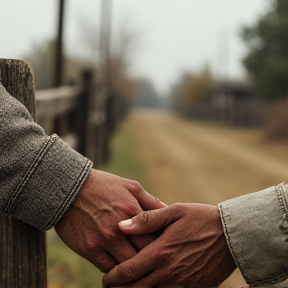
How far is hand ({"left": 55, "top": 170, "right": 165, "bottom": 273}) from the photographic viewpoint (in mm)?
1643

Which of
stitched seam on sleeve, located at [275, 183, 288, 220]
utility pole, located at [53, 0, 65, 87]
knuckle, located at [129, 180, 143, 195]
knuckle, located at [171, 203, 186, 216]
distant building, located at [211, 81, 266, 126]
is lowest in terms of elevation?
distant building, located at [211, 81, 266, 126]

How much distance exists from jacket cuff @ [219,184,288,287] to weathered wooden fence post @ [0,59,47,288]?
0.53 meters

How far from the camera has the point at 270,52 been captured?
30547 millimetres

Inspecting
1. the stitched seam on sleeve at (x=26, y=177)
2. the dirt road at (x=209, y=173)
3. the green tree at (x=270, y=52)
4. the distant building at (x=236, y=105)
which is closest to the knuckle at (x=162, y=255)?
the stitched seam on sleeve at (x=26, y=177)

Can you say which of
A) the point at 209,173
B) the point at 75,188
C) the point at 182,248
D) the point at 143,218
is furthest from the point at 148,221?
the point at 209,173

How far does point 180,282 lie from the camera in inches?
66.3

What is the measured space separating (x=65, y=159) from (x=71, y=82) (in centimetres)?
702

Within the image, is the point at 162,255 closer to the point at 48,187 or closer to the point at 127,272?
the point at 127,272

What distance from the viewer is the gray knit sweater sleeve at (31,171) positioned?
1506 millimetres

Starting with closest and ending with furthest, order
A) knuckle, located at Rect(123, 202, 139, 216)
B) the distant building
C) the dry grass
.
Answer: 1. knuckle, located at Rect(123, 202, 139, 216)
2. the dry grass
3. the distant building

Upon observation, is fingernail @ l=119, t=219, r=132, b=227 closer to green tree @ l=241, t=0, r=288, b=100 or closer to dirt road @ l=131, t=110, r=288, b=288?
dirt road @ l=131, t=110, r=288, b=288

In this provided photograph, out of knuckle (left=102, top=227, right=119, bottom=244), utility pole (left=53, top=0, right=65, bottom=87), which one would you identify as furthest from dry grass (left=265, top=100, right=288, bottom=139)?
knuckle (left=102, top=227, right=119, bottom=244)

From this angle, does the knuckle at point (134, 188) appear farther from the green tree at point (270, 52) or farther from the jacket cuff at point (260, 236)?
the green tree at point (270, 52)

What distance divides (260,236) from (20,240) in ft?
2.14
